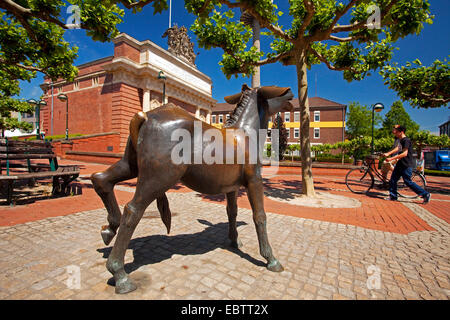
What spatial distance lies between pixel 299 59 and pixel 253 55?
5.76ft

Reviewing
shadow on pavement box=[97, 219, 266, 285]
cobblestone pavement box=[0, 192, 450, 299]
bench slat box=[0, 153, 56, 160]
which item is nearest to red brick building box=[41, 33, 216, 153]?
bench slat box=[0, 153, 56, 160]

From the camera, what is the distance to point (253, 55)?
301 inches

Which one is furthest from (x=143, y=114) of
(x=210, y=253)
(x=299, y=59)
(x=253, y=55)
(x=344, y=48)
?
(x=344, y=48)

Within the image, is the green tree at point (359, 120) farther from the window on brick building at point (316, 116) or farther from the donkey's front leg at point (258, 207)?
the donkey's front leg at point (258, 207)

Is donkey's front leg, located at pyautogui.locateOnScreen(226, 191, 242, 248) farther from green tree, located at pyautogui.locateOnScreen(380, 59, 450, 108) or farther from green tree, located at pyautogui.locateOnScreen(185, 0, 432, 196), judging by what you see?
green tree, located at pyautogui.locateOnScreen(380, 59, 450, 108)

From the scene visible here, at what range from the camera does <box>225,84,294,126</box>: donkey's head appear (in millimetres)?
2717

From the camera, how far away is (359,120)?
42.4m

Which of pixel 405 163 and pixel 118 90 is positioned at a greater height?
pixel 118 90

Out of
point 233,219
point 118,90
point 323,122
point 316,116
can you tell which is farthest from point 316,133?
point 233,219

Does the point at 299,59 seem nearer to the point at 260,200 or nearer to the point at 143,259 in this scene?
the point at 260,200

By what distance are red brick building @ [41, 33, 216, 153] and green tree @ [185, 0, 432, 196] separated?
14.2m

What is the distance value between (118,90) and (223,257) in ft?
66.3

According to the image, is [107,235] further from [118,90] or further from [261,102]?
[118,90]

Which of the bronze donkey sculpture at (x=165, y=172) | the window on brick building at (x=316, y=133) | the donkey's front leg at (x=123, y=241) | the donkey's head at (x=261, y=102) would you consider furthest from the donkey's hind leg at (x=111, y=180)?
the window on brick building at (x=316, y=133)
